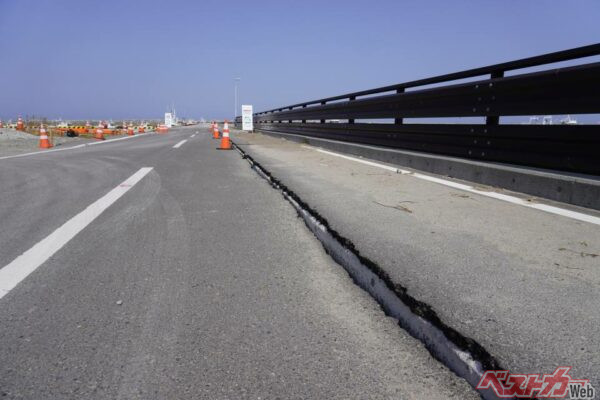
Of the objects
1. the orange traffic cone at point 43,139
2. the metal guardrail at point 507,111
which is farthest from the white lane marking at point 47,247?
the orange traffic cone at point 43,139

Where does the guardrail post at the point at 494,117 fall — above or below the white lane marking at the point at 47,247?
above

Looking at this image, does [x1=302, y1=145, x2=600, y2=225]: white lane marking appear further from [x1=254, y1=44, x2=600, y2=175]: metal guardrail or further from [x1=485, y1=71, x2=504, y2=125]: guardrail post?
[x1=485, y1=71, x2=504, y2=125]: guardrail post

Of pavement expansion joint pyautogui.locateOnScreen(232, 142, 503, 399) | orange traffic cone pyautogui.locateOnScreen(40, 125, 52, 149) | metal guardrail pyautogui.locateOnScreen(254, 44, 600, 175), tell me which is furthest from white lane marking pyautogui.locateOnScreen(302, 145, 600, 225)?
orange traffic cone pyautogui.locateOnScreen(40, 125, 52, 149)

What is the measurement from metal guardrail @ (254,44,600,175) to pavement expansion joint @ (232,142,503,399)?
2.95 meters

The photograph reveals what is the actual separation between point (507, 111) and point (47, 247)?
5628 mm

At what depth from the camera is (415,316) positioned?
262 centimetres

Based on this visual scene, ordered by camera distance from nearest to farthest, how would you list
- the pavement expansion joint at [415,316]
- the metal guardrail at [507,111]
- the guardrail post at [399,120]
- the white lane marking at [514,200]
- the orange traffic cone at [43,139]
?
1. the pavement expansion joint at [415,316]
2. the white lane marking at [514,200]
3. the metal guardrail at [507,111]
4. the guardrail post at [399,120]
5. the orange traffic cone at [43,139]

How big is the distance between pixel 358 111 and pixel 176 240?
885 cm

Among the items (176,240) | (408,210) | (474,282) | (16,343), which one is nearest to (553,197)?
→ (408,210)

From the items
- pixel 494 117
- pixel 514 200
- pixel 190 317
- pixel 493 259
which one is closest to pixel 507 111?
pixel 494 117

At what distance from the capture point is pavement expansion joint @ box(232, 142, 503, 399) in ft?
6.95

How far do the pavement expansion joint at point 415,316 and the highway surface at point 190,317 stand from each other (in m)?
0.06

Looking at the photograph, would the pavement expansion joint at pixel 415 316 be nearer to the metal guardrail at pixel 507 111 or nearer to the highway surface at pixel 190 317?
the highway surface at pixel 190 317

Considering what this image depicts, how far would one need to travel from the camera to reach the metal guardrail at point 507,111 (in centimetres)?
497
